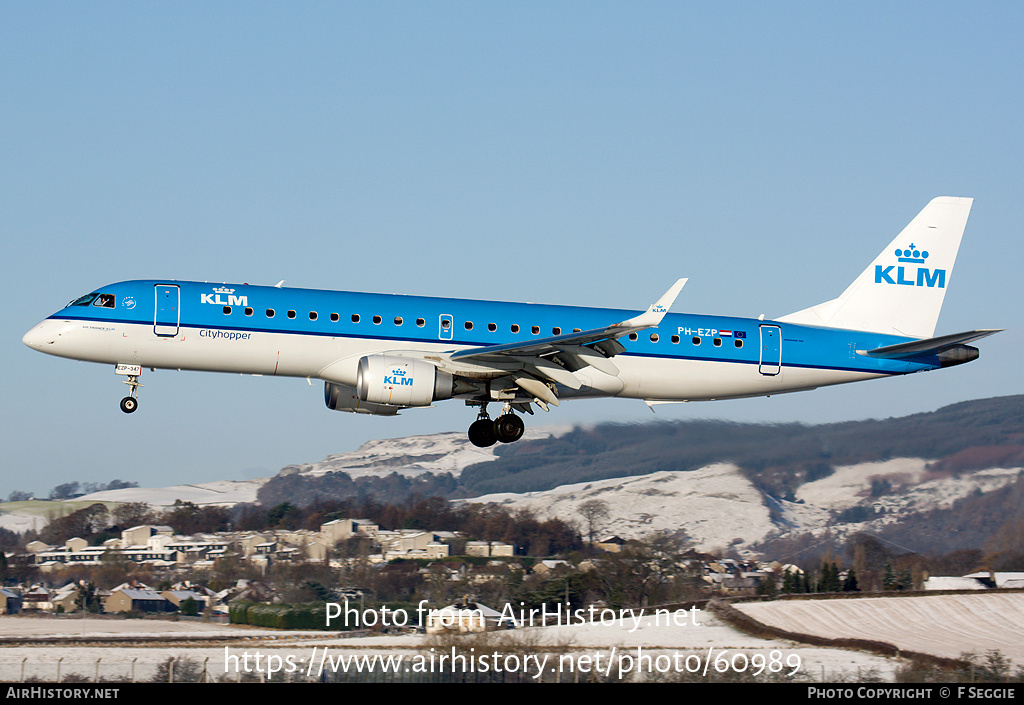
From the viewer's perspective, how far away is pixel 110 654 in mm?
34875

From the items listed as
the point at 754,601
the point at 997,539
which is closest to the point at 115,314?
the point at 754,601

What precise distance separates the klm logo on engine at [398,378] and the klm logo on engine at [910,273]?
1670 cm

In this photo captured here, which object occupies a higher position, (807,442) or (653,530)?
(807,442)

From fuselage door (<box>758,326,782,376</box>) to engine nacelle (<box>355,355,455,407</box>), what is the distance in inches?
410

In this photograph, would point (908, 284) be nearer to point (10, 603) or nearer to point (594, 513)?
point (594, 513)

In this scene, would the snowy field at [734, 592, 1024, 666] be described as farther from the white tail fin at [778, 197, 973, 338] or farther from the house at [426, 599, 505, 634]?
the white tail fin at [778, 197, 973, 338]

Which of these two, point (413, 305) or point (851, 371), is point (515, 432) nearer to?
point (413, 305)

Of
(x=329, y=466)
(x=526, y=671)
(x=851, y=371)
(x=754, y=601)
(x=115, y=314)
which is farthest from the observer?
(x=329, y=466)

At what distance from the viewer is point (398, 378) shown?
101 ft

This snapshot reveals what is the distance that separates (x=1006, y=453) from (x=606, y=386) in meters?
21.9

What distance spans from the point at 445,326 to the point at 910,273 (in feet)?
53.8

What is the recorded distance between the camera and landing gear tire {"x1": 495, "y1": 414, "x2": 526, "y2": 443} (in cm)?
3466

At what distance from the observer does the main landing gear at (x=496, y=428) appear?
3469 cm

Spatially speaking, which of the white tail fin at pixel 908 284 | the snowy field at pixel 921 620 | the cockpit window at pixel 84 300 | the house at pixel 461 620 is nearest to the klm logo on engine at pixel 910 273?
the white tail fin at pixel 908 284
